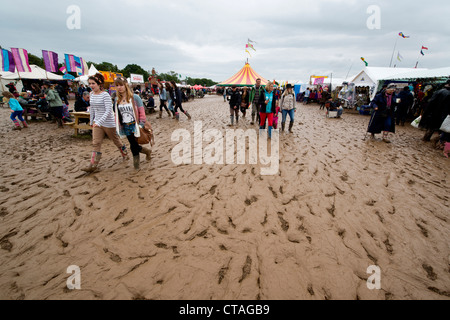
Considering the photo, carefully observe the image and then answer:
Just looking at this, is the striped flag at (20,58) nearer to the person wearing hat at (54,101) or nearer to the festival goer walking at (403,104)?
the person wearing hat at (54,101)

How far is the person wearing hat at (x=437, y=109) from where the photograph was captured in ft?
19.2

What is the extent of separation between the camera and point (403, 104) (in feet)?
33.6

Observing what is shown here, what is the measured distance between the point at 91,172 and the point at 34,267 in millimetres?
2437

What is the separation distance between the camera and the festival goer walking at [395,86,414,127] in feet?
32.5

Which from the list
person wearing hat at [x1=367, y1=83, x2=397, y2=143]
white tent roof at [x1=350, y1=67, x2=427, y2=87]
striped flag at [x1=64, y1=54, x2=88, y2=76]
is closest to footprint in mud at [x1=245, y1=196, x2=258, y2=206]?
person wearing hat at [x1=367, y1=83, x2=397, y2=143]

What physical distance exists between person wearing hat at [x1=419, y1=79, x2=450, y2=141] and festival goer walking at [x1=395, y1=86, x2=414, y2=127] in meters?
4.33

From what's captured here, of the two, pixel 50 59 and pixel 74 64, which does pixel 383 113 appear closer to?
pixel 50 59

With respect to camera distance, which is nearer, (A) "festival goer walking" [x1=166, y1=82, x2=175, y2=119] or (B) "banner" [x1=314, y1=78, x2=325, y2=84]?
(A) "festival goer walking" [x1=166, y1=82, x2=175, y2=119]

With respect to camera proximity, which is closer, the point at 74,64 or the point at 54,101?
the point at 54,101

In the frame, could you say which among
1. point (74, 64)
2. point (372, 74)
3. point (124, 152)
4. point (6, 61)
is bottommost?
point (124, 152)

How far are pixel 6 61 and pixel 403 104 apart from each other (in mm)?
22693

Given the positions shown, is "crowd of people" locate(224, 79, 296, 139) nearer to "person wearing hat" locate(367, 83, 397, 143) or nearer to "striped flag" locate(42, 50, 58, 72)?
"person wearing hat" locate(367, 83, 397, 143)

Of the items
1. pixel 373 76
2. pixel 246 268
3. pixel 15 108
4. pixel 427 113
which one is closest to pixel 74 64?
pixel 15 108
